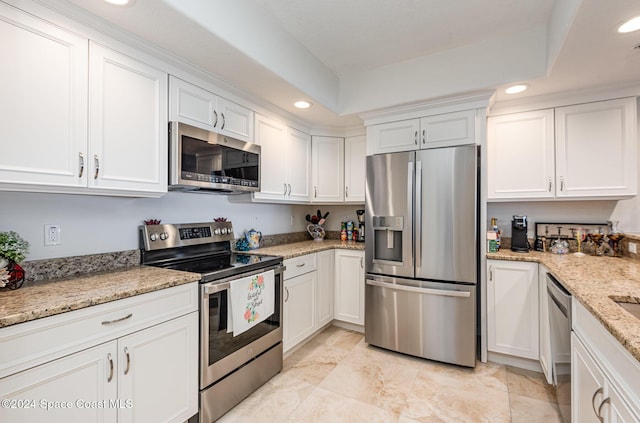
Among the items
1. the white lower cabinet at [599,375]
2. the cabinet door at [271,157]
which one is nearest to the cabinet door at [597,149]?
the white lower cabinet at [599,375]

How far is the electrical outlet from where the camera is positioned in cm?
161

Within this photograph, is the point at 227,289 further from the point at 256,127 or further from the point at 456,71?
the point at 456,71

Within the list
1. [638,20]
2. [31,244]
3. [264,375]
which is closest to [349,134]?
[638,20]

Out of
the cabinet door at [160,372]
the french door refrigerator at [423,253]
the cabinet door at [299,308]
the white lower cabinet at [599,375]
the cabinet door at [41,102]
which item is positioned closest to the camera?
the white lower cabinet at [599,375]

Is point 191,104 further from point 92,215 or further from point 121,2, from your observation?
point 92,215

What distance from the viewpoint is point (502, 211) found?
290 cm

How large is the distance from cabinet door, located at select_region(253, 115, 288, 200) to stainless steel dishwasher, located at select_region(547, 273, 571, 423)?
7.12 feet

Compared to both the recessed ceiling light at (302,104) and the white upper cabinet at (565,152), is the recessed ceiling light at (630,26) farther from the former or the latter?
the recessed ceiling light at (302,104)

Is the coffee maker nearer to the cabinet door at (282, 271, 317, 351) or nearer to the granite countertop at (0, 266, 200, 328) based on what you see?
the cabinet door at (282, 271, 317, 351)

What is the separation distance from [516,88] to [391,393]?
246 centimetres

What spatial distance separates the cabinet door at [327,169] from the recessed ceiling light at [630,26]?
230 cm

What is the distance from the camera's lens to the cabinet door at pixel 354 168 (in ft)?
11.1

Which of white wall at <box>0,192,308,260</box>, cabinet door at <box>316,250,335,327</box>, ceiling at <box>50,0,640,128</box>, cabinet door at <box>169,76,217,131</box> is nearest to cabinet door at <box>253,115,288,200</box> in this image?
ceiling at <box>50,0,640,128</box>

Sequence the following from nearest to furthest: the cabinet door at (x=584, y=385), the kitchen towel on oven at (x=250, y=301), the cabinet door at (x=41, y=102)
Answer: the cabinet door at (x=584, y=385), the cabinet door at (x=41, y=102), the kitchen towel on oven at (x=250, y=301)
